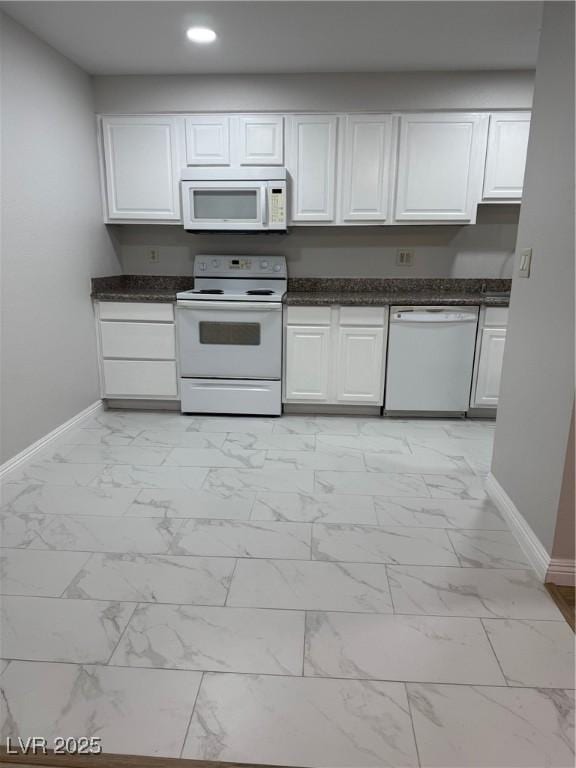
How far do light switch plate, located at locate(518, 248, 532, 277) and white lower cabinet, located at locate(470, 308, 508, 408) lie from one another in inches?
51.6

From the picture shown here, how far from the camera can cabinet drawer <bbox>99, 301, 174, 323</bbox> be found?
3.62m

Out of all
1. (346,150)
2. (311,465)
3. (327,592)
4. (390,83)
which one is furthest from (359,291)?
(327,592)

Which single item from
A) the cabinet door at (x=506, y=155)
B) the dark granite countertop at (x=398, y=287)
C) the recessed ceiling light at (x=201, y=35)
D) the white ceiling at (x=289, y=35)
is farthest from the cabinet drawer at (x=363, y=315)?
the recessed ceiling light at (x=201, y=35)

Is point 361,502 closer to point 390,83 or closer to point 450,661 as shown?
point 450,661

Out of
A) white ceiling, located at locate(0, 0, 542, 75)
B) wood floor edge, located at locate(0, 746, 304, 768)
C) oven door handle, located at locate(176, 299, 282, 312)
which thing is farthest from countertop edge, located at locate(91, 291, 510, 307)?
wood floor edge, located at locate(0, 746, 304, 768)

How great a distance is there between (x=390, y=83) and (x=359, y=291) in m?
1.42

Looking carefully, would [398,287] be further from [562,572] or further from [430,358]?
[562,572]

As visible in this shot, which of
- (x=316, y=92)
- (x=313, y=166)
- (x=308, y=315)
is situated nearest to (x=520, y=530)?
(x=308, y=315)

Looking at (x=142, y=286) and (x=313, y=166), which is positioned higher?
(x=313, y=166)

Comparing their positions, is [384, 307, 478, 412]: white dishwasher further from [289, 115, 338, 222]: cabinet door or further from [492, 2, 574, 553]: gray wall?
[492, 2, 574, 553]: gray wall

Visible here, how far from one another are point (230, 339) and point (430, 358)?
142cm

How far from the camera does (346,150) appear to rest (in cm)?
350

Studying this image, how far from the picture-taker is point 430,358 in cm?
356

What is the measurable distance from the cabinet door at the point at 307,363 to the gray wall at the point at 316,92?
1522 mm
